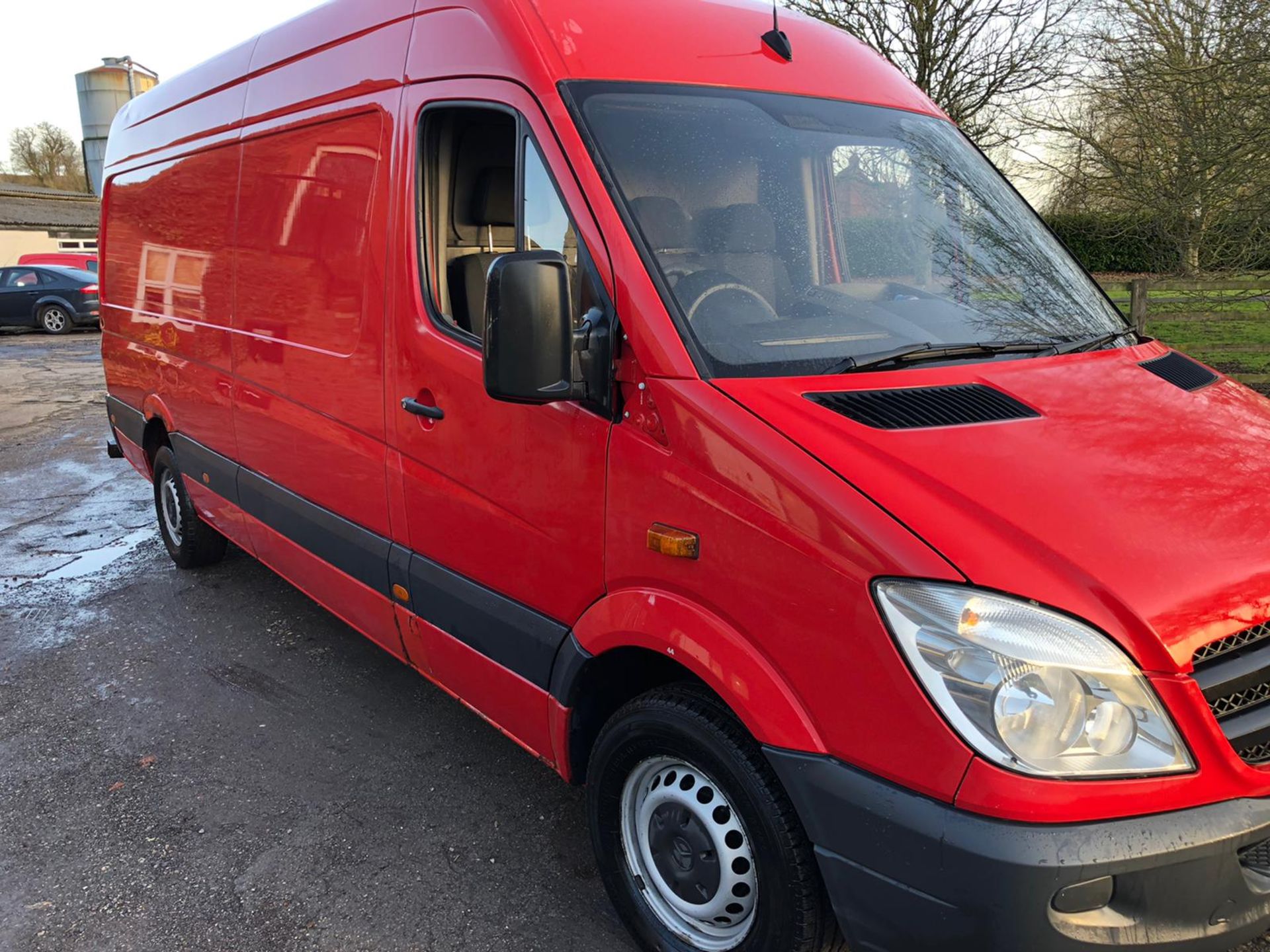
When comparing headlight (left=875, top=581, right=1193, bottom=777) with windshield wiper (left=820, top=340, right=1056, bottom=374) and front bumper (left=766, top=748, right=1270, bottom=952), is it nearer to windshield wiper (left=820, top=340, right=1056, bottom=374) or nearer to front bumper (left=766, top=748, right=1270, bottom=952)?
front bumper (left=766, top=748, right=1270, bottom=952)

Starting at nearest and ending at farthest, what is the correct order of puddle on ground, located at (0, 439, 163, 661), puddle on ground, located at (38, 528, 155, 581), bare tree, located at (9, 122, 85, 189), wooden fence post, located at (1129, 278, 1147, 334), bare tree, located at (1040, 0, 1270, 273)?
1. puddle on ground, located at (0, 439, 163, 661)
2. puddle on ground, located at (38, 528, 155, 581)
3. bare tree, located at (1040, 0, 1270, 273)
4. wooden fence post, located at (1129, 278, 1147, 334)
5. bare tree, located at (9, 122, 85, 189)

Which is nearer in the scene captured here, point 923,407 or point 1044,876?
point 1044,876

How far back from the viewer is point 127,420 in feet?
20.6

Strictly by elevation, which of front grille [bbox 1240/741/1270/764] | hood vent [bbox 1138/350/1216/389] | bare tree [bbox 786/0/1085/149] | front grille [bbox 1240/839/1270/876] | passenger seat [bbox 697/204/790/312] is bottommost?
front grille [bbox 1240/839/1270/876]

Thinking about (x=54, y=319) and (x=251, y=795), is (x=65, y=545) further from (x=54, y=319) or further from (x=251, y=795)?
(x=54, y=319)

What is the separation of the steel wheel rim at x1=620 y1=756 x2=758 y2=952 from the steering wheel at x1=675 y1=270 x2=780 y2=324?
1.10m

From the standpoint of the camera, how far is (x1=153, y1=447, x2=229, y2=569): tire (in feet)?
18.4

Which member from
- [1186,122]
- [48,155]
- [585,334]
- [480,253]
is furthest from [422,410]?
[48,155]

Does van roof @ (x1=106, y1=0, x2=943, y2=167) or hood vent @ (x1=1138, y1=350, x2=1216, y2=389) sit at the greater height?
van roof @ (x1=106, y1=0, x2=943, y2=167)

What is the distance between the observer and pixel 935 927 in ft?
6.04

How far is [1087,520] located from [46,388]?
14.9 metres

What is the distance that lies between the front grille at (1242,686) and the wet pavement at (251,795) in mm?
1179

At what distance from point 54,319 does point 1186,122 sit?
73.2 feet

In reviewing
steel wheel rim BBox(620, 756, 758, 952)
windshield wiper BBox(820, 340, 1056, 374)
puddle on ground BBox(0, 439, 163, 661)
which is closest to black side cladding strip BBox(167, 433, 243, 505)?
puddle on ground BBox(0, 439, 163, 661)
